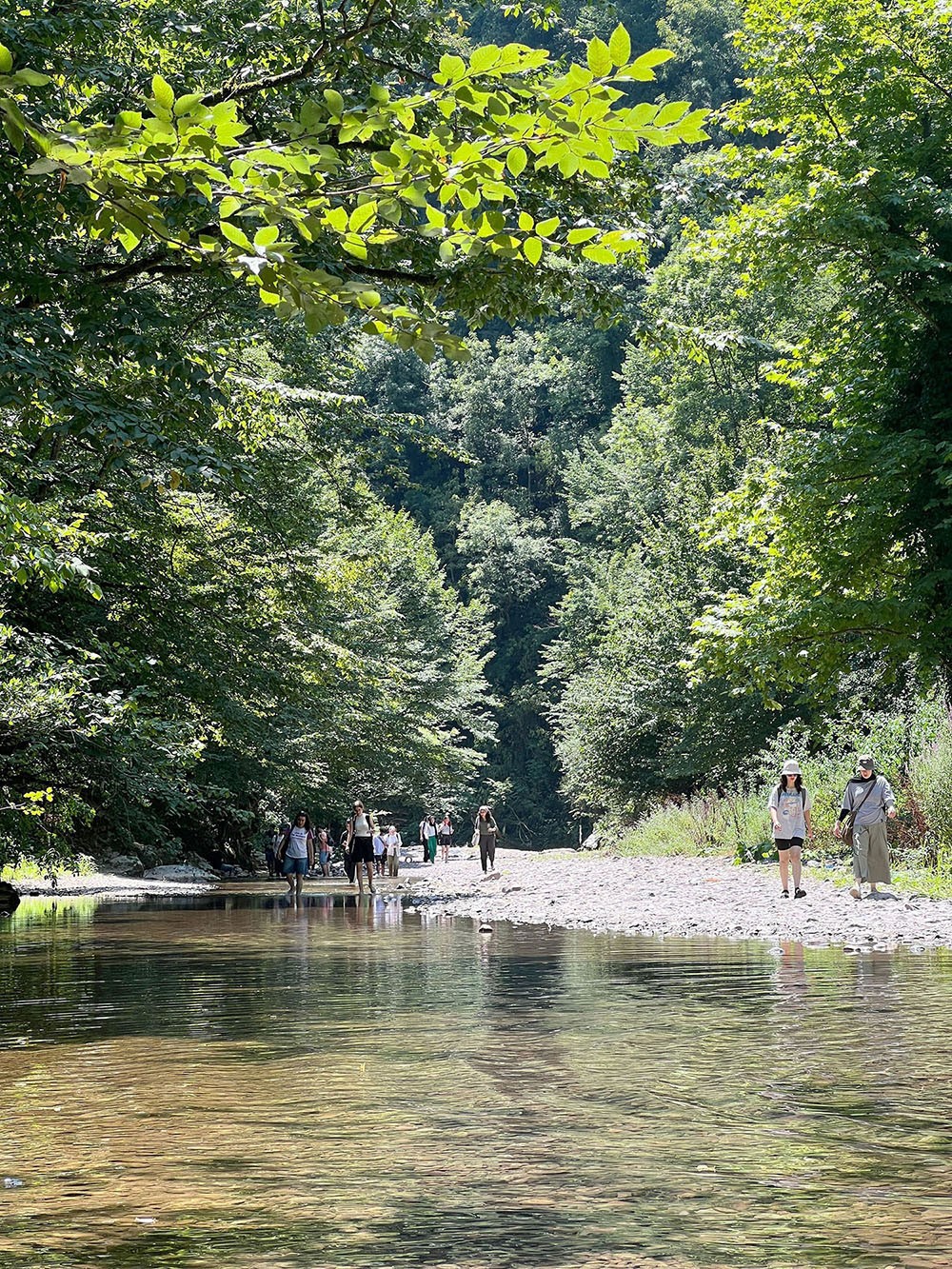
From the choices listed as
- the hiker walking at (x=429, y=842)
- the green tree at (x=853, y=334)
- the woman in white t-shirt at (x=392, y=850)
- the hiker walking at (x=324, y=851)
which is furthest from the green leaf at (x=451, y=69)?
the hiker walking at (x=429, y=842)

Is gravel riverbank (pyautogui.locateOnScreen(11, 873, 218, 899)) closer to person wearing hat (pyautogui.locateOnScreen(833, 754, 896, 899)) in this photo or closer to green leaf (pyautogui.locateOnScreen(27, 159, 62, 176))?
person wearing hat (pyautogui.locateOnScreen(833, 754, 896, 899))

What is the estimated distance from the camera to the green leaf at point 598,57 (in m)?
3.38

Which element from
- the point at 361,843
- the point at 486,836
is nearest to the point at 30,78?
the point at 361,843

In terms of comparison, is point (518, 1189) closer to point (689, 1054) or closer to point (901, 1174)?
point (901, 1174)

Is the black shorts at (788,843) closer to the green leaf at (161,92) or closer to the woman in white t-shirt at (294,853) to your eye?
the woman in white t-shirt at (294,853)

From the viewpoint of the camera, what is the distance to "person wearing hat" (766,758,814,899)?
1819cm

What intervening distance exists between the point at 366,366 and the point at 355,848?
378 inches

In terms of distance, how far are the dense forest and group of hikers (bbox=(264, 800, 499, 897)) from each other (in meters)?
1.93

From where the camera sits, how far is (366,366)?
27641 mm

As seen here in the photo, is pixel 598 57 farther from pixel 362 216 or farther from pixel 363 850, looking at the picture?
pixel 363 850

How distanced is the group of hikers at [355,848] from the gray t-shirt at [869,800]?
12.3 meters

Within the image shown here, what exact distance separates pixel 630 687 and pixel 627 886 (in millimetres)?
17155

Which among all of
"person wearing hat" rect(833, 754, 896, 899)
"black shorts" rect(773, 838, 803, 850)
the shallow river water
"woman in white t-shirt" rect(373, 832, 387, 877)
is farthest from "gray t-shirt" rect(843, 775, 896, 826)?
"woman in white t-shirt" rect(373, 832, 387, 877)

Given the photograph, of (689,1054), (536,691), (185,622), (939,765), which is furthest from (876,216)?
(536,691)
